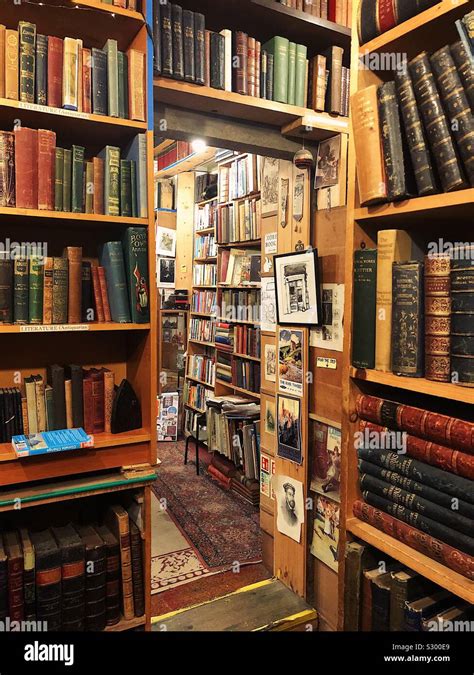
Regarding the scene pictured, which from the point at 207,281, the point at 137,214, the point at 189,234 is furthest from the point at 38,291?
the point at 189,234

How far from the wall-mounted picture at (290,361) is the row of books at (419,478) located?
909 millimetres

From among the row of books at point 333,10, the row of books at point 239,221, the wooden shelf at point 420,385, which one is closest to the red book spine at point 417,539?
the wooden shelf at point 420,385

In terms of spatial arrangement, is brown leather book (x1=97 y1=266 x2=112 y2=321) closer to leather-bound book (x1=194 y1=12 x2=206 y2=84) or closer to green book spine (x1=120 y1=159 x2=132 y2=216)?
green book spine (x1=120 y1=159 x2=132 y2=216)

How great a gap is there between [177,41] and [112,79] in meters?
0.36

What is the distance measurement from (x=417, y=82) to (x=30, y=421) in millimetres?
1404

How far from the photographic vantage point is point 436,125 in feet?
3.53

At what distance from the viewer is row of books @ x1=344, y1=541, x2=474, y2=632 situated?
1.10 m

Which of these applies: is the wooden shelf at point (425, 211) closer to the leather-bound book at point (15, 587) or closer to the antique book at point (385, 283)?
the antique book at point (385, 283)

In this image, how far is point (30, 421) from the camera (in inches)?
59.7

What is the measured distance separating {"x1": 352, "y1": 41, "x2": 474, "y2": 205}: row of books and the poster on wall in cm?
149

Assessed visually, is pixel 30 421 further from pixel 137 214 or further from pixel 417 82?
pixel 417 82

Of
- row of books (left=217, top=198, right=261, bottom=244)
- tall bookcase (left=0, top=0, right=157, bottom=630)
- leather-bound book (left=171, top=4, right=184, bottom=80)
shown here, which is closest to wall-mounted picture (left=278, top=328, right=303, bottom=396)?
tall bookcase (left=0, top=0, right=157, bottom=630)

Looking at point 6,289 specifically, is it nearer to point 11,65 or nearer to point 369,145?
point 11,65

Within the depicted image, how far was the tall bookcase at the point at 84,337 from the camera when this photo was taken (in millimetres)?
1407
